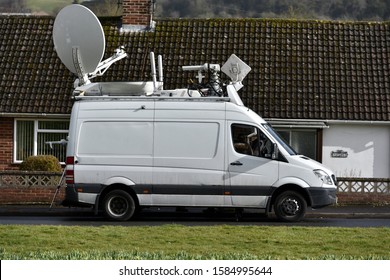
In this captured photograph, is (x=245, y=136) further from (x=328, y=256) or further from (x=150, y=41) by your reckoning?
(x=150, y=41)

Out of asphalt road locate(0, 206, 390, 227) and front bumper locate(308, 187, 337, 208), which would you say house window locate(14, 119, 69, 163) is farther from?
front bumper locate(308, 187, 337, 208)

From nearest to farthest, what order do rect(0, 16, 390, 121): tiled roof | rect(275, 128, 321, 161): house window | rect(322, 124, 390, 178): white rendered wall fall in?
rect(322, 124, 390, 178): white rendered wall
rect(275, 128, 321, 161): house window
rect(0, 16, 390, 121): tiled roof

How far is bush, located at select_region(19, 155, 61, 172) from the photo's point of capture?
2802 centimetres

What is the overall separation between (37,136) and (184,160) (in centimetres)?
1023

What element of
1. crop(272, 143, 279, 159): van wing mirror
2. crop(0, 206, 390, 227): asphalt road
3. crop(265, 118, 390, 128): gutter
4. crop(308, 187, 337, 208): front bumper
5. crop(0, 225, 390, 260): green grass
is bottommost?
crop(0, 206, 390, 227): asphalt road

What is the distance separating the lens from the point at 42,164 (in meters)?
28.1

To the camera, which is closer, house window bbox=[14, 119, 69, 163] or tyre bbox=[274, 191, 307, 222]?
tyre bbox=[274, 191, 307, 222]

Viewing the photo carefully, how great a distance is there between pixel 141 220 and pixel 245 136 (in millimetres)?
2939

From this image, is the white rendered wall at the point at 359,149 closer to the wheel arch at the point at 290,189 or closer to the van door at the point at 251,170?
the wheel arch at the point at 290,189

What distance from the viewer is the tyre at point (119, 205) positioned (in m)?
21.1

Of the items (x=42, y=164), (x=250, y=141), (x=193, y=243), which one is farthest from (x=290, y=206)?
(x=42, y=164)

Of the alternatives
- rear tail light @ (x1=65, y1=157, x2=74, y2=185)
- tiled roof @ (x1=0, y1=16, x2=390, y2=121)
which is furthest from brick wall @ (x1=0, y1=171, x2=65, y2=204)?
rear tail light @ (x1=65, y1=157, x2=74, y2=185)

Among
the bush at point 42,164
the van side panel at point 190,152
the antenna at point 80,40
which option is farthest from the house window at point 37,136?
the van side panel at point 190,152

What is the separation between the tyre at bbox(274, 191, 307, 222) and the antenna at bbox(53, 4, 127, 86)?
5.22 meters
